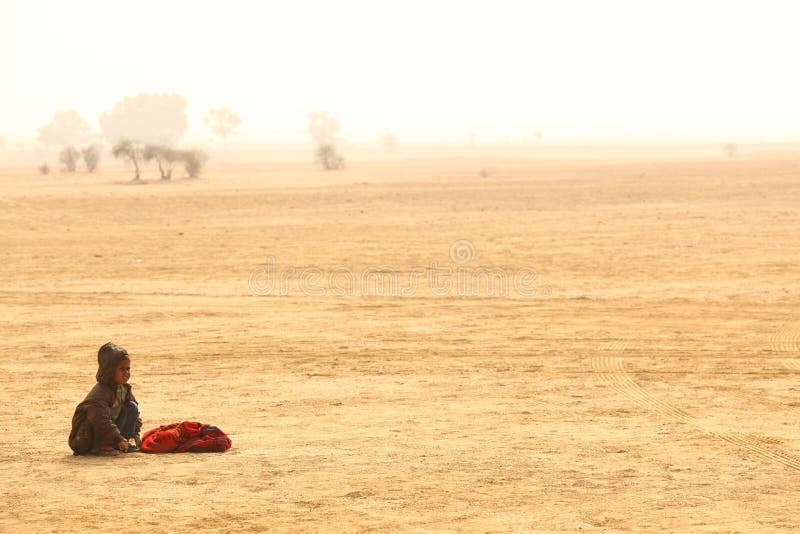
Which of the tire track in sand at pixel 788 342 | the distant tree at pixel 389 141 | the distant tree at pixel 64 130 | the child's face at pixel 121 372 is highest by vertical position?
the distant tree at pixel 64 130

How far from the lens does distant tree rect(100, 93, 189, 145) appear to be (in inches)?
6004

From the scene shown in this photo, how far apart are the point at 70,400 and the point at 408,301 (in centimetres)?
694

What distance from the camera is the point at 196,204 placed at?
36.7 m

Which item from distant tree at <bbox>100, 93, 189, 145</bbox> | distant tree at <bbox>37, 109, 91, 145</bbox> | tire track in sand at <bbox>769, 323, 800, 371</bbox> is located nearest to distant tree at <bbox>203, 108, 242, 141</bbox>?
distant tree at <bbox>100, 93, 189, 145</bbox>

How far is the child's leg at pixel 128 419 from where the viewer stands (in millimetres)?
8914

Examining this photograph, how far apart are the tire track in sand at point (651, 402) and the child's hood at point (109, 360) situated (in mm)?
4537

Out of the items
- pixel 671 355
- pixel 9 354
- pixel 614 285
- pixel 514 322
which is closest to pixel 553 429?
pixel 671 355

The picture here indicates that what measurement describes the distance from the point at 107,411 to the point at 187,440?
66cm

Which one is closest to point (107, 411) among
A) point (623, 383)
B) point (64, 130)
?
point (623, 383)

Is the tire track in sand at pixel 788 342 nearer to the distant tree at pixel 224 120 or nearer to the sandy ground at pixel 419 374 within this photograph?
the sandy ground at pixel 419 374

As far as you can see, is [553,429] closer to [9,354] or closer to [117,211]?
[9,354]

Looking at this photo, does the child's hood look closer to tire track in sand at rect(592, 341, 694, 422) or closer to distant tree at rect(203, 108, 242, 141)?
tire track in sand at rect(592, 341, 694, 422)

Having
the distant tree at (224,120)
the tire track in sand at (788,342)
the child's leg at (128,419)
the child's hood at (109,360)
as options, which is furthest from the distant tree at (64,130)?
the child's hood at (109,360)

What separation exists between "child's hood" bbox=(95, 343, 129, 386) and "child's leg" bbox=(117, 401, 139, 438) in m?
0.32
